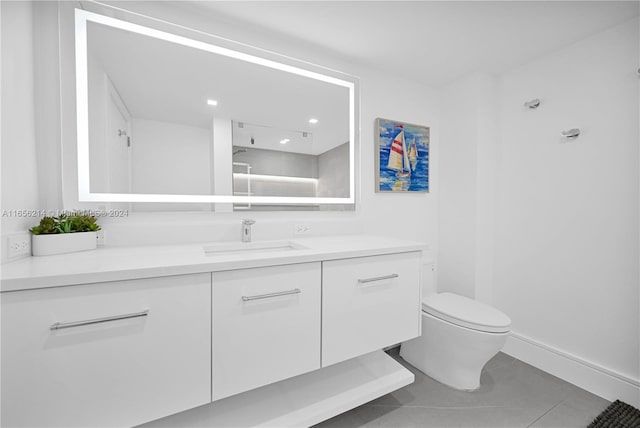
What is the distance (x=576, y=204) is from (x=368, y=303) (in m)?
1.62

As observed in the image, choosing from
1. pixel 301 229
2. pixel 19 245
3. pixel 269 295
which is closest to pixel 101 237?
pixel 19 245

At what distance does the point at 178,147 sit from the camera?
1.44 meters

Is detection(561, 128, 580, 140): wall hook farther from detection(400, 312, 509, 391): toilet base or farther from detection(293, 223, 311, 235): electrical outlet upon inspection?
detection(293, 223, 311, 235): electrical outlet

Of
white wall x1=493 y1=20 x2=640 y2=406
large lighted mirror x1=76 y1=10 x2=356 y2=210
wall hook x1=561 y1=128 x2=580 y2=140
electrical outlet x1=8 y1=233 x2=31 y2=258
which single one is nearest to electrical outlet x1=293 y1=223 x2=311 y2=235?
large lighted mirror x1=76 y1=10 x2=356 y2=210

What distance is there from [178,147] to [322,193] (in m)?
0.91

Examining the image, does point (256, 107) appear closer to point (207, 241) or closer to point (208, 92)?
point (208, 92)

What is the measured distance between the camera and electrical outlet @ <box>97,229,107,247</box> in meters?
1.27

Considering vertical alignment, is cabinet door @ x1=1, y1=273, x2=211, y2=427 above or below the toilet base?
above

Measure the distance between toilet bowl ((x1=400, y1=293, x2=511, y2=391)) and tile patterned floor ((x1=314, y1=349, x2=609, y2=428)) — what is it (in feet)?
0.26

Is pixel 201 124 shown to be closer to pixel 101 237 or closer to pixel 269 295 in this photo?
pixel 101 237

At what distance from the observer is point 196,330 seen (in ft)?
3.12

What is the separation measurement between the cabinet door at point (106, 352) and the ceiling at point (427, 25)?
1.48 m

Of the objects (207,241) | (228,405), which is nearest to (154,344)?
(228,405)

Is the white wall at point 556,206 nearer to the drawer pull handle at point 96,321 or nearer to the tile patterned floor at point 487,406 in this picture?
the tile patterned floor at point 487,406
